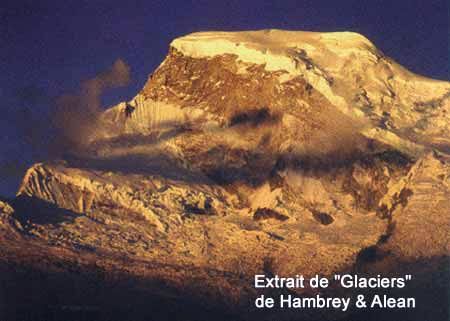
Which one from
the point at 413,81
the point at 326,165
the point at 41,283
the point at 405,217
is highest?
the point at 413,81

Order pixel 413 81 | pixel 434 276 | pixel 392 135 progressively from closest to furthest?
pixel 434 276
pixel 392 135
pixel 413 81

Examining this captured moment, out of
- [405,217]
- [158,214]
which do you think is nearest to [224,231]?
[158,214]

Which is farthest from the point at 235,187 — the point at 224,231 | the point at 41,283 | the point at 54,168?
the point at 41,283

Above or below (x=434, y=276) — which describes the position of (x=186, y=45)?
above

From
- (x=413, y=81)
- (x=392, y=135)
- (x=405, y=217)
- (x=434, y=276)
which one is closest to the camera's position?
(x=434, y=276)

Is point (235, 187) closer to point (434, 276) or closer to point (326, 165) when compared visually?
point (326, 165)

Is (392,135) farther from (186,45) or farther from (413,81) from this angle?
(186,45)

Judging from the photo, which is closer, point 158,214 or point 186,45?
point 158,214
